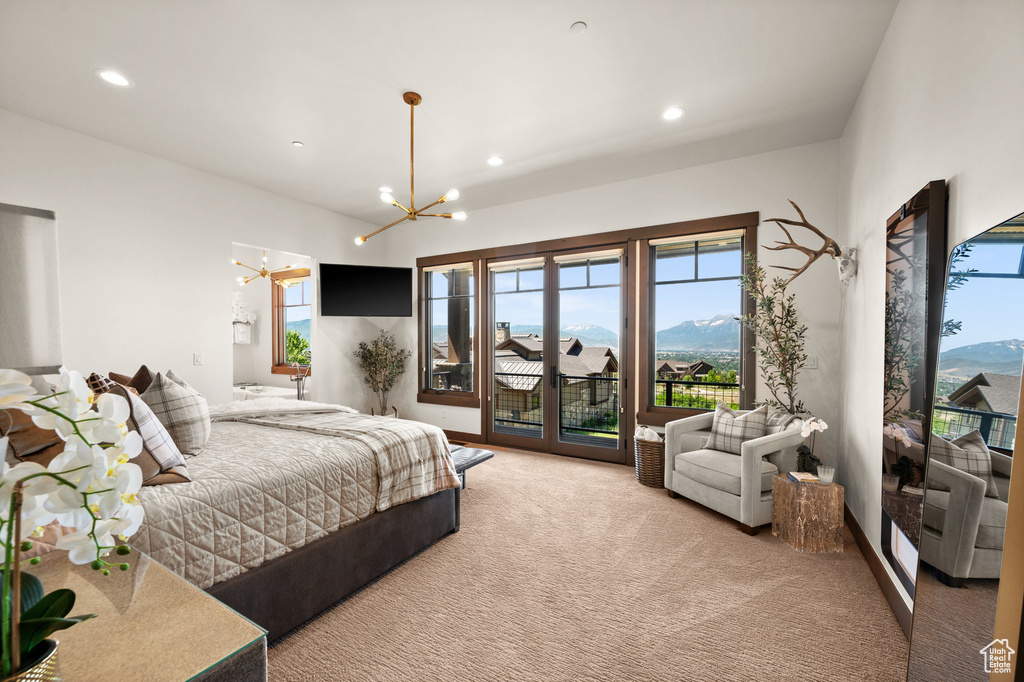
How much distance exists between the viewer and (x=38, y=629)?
1.82 feet

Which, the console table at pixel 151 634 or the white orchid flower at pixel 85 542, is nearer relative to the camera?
the white orchid flower at pixel 85 542

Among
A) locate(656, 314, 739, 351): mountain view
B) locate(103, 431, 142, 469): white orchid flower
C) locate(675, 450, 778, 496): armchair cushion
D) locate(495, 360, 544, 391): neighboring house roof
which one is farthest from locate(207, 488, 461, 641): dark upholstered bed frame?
locate(656, 314, 739, 351): mountain view

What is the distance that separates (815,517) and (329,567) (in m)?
2.67

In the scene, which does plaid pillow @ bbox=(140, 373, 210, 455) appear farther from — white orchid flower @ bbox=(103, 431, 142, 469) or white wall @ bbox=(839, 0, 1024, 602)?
white wall @ bbox=(839, 0, 1024, 602)

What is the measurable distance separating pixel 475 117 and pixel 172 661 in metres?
3.25

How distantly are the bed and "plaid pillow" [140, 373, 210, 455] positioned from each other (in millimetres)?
98

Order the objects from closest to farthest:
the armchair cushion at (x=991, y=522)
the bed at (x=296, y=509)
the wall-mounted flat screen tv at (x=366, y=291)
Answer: the armchair cushion at (x=991, y=522) → the bed at (x=296, y=509) → the wall-mounted flat screen tv at (x=366, y=291)

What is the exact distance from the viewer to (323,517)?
1.98 meters

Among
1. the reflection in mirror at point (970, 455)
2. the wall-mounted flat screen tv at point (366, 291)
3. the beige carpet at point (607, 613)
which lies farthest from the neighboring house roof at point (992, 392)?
the wall-mounted flat screen tv at point (366, 291)

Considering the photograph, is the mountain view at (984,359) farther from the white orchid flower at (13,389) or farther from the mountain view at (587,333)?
the mountain view at (587,333)

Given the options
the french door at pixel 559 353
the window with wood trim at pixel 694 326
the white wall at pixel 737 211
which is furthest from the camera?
the french door at pixel 559 353

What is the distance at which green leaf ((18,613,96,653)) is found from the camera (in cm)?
54

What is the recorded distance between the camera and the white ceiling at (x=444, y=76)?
2156mm

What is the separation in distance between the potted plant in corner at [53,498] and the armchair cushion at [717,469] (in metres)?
3.13
